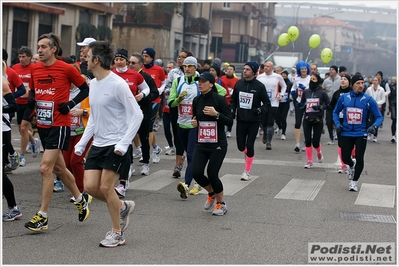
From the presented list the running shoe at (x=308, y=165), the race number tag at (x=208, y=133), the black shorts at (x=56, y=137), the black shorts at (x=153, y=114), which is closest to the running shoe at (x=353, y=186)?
the running shoe at (x=308, y=165)

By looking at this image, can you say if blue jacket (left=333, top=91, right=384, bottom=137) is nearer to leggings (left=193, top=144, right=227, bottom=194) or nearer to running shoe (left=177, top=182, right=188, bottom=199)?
running shoe (left=177, top=182, right=188, bottom=199)

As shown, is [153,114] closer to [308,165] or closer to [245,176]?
[245,176]

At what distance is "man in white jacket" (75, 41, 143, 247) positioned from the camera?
7.42m

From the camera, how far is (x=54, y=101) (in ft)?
28.5

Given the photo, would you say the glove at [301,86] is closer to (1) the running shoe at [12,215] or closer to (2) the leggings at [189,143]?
(2) the leggings at [189,143]

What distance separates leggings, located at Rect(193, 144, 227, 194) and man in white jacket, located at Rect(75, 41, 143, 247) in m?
1.89

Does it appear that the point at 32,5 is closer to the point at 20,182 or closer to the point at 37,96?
the point at 20,182

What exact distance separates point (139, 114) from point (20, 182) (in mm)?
4477

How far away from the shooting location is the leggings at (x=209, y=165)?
927 cm

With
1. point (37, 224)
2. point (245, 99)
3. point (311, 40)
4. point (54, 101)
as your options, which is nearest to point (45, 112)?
point (54, 101)

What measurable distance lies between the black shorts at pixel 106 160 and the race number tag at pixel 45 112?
1.30 m

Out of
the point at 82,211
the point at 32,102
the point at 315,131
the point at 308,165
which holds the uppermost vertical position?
the point at 32,102

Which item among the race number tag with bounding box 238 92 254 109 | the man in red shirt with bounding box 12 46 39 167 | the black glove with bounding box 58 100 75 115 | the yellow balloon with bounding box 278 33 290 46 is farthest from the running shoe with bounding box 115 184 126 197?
the yellow balloon with bounding box 278 33 290 46

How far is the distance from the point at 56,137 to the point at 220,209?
6.79 ft
